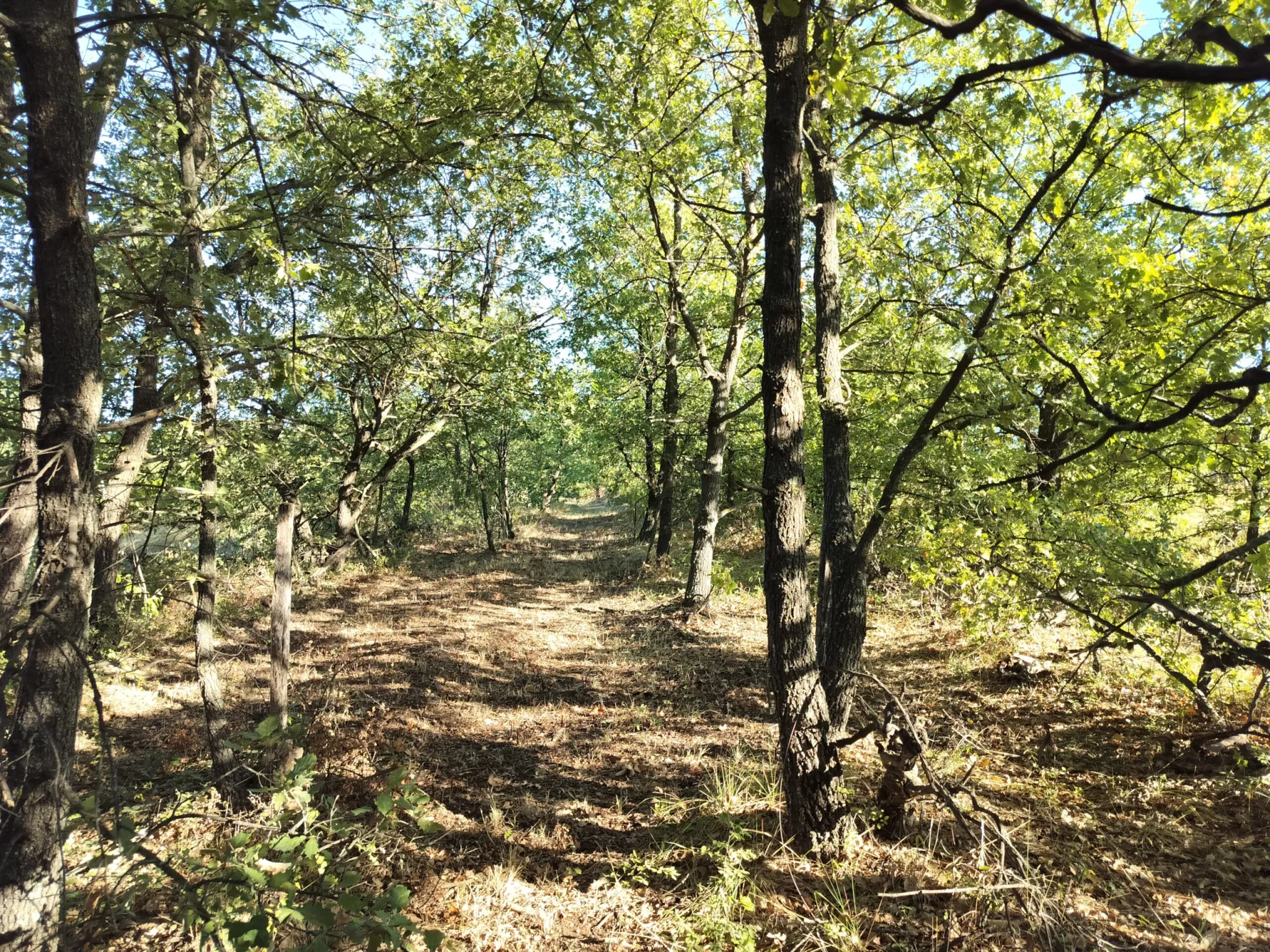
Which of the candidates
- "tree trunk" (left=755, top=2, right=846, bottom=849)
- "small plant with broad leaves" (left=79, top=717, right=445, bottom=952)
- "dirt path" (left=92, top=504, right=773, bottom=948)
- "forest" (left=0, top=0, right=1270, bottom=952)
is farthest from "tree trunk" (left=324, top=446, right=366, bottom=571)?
"tree trunk" (left=755, top=2, right=846, bottom=849)

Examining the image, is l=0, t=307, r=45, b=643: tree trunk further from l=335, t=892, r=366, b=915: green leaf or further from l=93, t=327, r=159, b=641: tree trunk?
l=335, t=892, r=366, b=915: green leaf

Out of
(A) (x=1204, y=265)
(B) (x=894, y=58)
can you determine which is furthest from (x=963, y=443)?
(B) (x=894, y=58)

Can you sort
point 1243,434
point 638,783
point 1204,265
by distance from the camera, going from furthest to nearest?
point 638,783, point 1243,434, point 1204,265

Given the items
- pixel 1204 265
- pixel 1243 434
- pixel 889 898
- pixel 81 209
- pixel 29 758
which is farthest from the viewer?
pixel 1243 434

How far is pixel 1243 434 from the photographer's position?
5375 millimetres

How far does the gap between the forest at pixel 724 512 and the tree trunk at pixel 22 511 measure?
0.12 ft

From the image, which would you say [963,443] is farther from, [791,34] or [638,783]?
[638,783]

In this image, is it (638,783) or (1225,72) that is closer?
(1225,72)

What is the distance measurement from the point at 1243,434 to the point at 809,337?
423 centimetres

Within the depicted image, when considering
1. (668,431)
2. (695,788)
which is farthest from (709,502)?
(695,788)

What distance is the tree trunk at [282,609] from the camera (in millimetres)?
5379

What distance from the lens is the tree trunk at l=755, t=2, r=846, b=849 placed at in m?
4.20

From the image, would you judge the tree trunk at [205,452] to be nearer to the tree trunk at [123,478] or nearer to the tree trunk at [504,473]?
the tree trunk at [123,478]

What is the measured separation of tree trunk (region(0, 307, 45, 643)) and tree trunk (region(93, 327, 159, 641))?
663 mm
